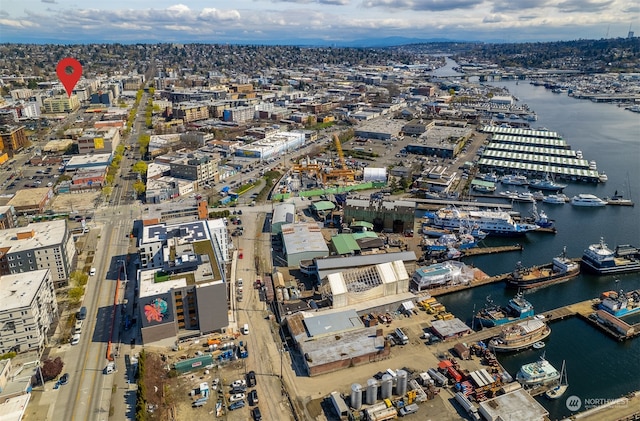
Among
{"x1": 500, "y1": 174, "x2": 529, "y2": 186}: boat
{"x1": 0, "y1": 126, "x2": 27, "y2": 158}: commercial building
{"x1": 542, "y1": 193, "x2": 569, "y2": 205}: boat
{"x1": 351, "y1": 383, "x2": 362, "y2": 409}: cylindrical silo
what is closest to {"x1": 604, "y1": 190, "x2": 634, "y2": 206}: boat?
{"x1": 542, "y1": 193, "x2": 569, "y2": 205}: boat

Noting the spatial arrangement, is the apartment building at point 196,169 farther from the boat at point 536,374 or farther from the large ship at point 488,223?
the boat at point 536,374

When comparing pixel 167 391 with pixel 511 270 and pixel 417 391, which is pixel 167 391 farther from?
pixel 511 270

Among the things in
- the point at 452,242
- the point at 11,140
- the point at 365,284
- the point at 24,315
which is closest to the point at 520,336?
the point at 365,284

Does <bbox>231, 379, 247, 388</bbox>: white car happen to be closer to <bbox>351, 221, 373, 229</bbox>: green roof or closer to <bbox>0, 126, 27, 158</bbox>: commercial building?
<bbox>351, 221, 373, 229</bbox>: green roof

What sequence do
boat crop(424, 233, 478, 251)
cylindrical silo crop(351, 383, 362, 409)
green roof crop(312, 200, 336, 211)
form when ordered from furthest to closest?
green roof crop(312, 200, 336, 211) < boat crop(424, 233, 478, 251) < cylindrical silo crop(351, 383, 362, 409)

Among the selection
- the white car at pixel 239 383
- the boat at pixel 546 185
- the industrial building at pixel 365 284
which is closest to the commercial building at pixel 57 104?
the industrial building at pixel 365 284

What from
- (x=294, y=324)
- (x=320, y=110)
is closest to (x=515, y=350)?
(x=294, y=324)
